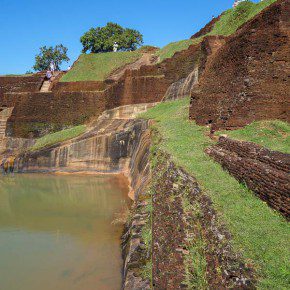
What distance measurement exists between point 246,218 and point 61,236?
5.97 m

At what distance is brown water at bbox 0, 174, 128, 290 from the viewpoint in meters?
6.93

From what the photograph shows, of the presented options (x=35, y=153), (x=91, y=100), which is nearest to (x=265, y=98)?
(x=35, y=153)

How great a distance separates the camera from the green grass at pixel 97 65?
105ft

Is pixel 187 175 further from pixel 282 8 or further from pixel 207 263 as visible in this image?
pixel 282 8

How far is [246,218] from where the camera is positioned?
5.04 meters

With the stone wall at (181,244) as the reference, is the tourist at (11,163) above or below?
below

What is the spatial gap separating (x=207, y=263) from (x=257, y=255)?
25.4 inches

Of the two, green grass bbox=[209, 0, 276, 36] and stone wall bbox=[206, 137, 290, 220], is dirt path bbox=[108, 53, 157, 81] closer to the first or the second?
green grass bbox=[209, 0, 276, 36]

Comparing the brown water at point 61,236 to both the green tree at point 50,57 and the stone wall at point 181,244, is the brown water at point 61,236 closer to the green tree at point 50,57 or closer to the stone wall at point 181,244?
the stone wall at point 181,244

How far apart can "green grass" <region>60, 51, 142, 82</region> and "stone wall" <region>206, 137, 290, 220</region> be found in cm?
2494

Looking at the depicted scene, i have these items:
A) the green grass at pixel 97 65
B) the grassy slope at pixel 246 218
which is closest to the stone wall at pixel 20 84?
the green grass at pixel 97 65

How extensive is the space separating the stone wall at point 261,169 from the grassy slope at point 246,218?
135 mm

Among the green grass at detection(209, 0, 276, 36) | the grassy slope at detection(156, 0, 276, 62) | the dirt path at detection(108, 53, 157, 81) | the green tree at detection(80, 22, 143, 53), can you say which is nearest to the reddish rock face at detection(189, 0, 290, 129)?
the grassy slope at detection(156, 0, 276, 62)

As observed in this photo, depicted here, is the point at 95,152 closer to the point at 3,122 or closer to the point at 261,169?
the point at 3,122
